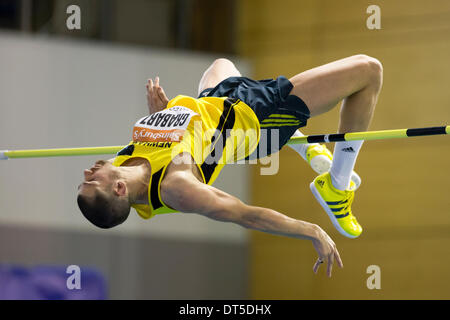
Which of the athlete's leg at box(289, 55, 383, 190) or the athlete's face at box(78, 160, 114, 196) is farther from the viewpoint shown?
the athlete's leg at box(289, 55, 383, 190)

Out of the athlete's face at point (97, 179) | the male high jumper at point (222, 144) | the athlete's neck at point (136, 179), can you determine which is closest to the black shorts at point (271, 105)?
the male high jumper at point (222, 144)

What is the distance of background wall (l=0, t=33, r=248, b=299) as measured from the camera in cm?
746

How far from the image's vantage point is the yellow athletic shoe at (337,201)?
4.65 meters

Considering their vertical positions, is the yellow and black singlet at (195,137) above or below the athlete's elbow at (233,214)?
above

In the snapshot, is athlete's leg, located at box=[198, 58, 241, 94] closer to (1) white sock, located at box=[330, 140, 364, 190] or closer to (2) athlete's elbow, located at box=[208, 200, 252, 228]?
(1) white sock, located at box=[330, 140, 364, 190]

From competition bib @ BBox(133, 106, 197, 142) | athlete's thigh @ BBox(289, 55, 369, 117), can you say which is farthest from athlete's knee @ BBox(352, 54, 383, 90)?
competition bib @ BBox(133, 106, 197, 142)

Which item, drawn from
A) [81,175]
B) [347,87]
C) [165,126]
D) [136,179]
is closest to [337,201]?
[347,87]

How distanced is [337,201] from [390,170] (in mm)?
3164

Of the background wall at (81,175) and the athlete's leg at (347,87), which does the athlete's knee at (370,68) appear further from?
the background wall at (81,175)

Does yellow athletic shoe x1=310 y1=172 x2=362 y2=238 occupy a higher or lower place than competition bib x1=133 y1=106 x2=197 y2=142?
lower

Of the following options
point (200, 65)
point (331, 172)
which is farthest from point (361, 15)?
point (331, 172)

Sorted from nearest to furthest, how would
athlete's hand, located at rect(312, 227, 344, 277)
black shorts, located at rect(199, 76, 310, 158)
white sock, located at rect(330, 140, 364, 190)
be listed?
athlete's hand, located at rect(312, 227, 344, 277) → black shorts, located at rect(199, 76, 310, 158) → white sock, located at rect(330, 140, 364, 190)

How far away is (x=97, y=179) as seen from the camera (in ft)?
12.6

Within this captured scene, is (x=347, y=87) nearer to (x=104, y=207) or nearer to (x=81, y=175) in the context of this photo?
(x=104, y=207)
